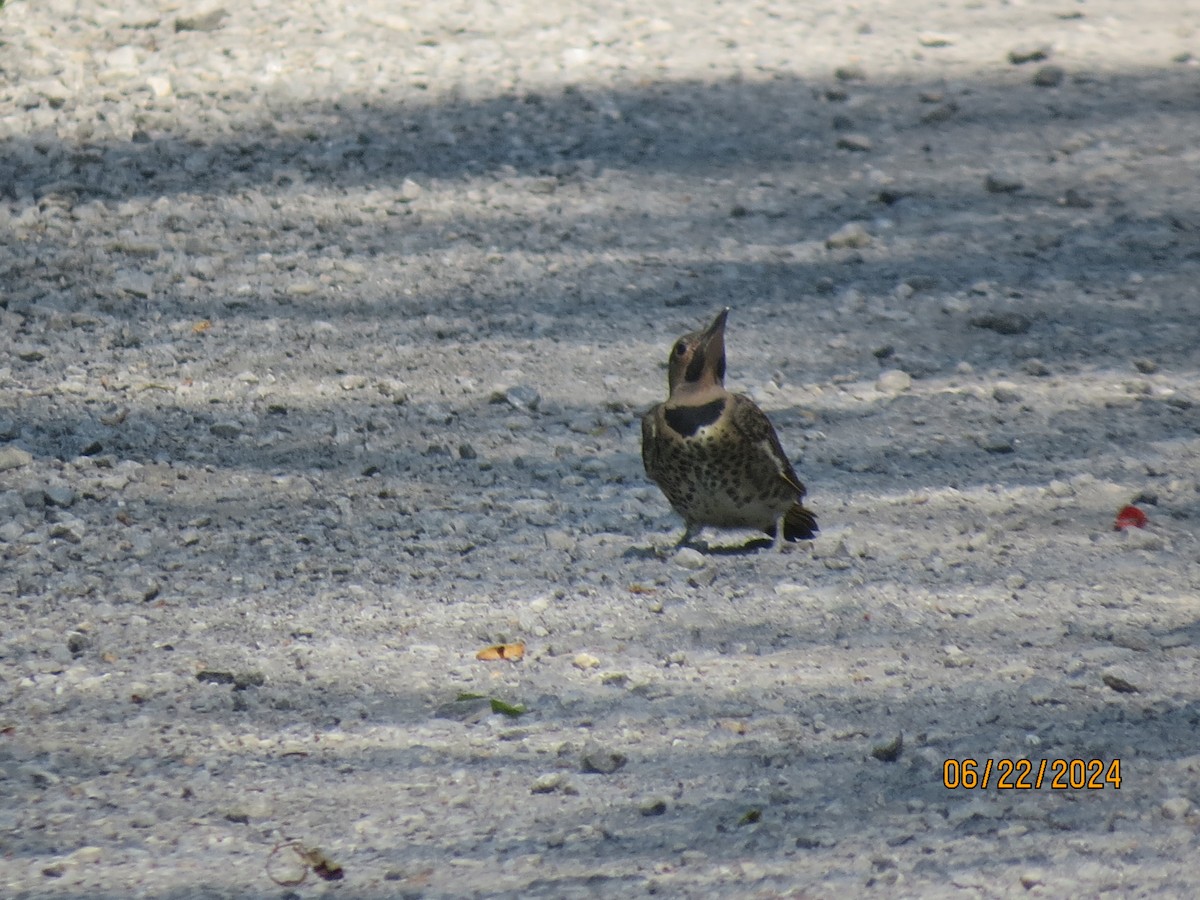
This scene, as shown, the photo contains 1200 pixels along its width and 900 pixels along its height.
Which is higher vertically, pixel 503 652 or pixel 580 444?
pixel 580 444

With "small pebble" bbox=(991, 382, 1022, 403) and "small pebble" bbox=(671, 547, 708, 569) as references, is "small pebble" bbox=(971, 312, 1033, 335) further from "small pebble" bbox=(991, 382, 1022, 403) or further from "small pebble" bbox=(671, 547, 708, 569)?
"small pebble" bbox=(671, 547, 708, 569)

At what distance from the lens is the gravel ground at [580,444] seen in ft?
10.3

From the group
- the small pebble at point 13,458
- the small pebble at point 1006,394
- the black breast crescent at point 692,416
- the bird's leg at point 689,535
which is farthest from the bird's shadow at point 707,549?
the small pebble at point 13,458

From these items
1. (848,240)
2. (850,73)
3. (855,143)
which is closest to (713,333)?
(848,240)

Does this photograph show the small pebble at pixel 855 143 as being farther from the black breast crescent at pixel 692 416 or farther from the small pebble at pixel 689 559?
the small pebble at pixel 689 559

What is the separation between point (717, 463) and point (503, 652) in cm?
93

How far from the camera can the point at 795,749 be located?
3357 mm

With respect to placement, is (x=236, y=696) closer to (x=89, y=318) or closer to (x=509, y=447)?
(x=509, y=447)

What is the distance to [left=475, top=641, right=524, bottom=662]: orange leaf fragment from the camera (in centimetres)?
380

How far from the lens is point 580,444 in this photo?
16.7ft

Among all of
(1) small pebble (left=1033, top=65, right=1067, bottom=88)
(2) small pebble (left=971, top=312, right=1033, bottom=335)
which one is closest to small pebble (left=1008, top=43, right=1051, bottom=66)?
(1) small pebble (left=1033, top=65, right=1067, bottom=88)

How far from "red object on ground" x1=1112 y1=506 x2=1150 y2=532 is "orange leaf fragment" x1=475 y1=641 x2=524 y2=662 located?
1.86 metres

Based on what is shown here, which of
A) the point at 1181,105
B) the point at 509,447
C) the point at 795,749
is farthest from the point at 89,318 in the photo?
the point at 1181,105

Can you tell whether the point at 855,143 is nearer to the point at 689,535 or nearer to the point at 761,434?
the point at 761,434
